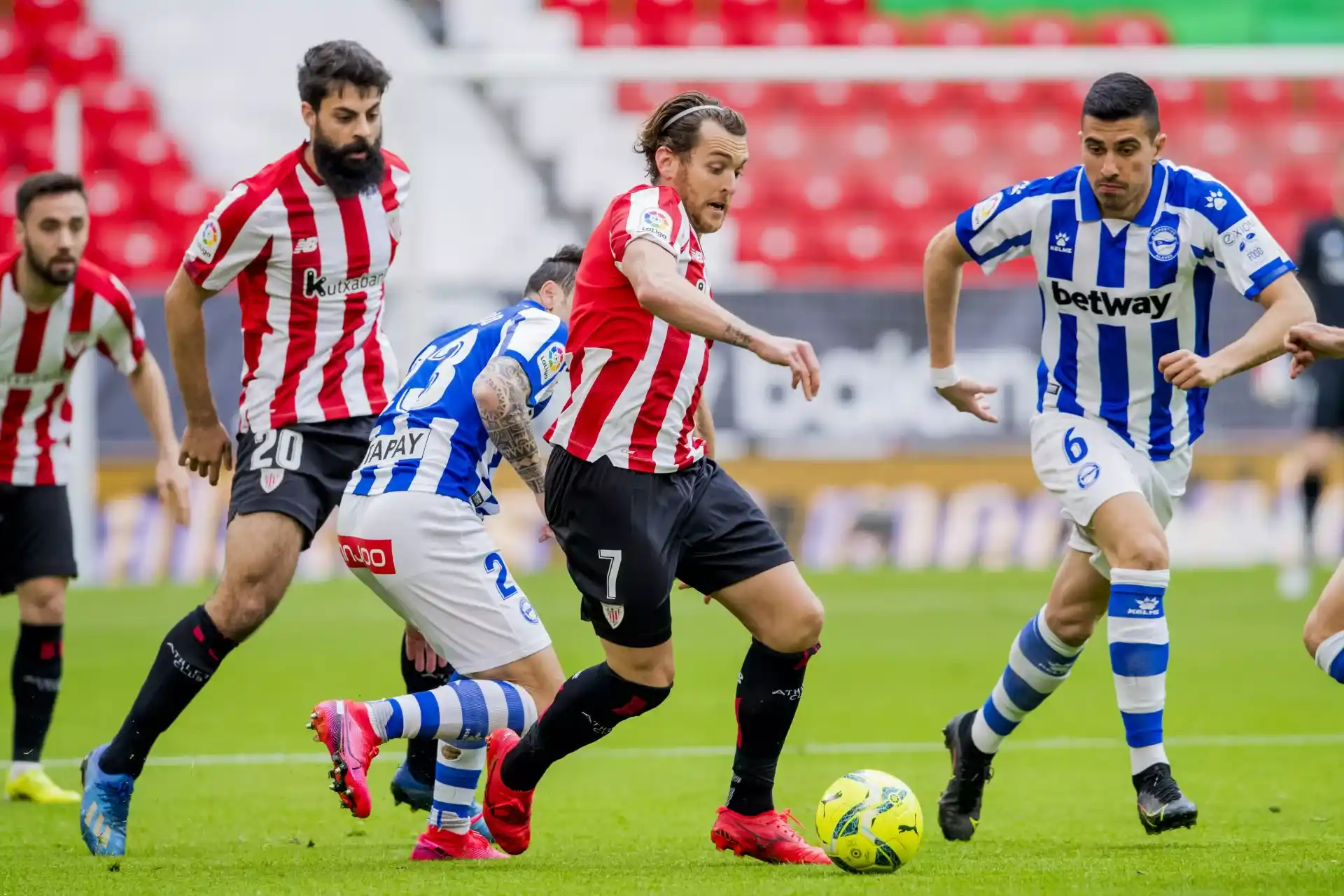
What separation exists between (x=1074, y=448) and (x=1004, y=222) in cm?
74

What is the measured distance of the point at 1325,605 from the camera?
472cm

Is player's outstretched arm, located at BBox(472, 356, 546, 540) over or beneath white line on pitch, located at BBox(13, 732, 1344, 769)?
over

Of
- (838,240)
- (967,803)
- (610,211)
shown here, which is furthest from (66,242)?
(838,240)

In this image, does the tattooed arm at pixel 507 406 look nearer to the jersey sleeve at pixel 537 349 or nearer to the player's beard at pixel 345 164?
the jersey sleeve at pixel 537 349

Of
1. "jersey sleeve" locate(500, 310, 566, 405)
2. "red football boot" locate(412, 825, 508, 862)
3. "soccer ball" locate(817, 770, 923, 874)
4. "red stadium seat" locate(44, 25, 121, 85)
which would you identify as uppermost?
"red stadium seat" locate(44, 25, 121, 85)

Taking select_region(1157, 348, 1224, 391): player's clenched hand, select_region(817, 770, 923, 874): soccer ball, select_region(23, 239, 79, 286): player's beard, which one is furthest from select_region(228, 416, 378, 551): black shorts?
select_region(1157, 348, 1224, 391): player's clenched hand

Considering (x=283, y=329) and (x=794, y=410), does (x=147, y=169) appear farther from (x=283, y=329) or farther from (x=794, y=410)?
(x=283, y=329)

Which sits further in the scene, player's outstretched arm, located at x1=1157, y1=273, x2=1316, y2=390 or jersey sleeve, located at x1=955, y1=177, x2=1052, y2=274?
jersey sleeve, located at x1=955, y1=177, x2=1052, y2=274

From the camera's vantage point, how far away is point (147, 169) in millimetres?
18328

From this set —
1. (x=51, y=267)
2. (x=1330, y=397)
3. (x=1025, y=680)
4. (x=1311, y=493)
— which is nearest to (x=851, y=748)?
(x=1025, y=680)

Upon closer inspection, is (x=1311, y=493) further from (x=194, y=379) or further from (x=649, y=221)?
(x=194, y=379)

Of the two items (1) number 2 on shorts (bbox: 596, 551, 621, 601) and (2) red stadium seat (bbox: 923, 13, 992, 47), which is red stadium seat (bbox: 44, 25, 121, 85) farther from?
(1) number 2 on shorts (bbox: 596, 551, 621, 601)

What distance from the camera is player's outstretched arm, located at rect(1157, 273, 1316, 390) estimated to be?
4.69m

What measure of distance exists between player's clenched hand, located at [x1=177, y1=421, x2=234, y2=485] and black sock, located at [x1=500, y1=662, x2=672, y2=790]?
4.69 ft
